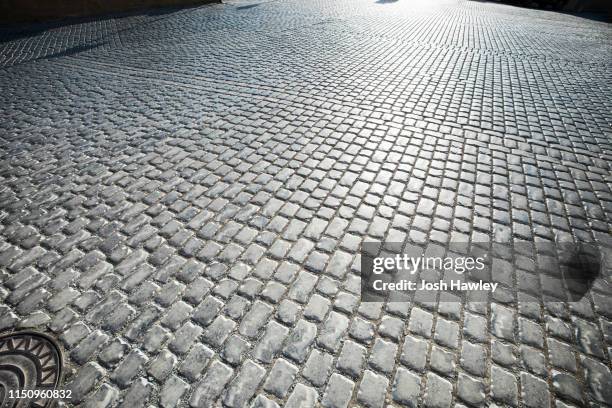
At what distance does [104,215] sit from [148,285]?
1446 mm

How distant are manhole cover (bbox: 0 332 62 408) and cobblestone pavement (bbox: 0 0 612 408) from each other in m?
0.12

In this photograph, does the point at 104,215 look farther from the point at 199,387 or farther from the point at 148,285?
the point at 199,387

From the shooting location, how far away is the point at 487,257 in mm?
3254

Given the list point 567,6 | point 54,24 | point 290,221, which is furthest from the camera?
point 567,6

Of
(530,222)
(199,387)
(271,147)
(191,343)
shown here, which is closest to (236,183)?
(271,147)

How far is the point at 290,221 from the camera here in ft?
12.1

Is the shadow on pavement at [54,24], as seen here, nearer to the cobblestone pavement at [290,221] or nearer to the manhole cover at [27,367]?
the cobblestone pavement at [290,221]

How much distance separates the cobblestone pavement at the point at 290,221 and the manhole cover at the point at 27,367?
12 cm

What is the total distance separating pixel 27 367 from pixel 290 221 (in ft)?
8.63

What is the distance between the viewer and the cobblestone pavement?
237 cm

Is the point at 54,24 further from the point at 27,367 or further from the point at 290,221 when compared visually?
the point at 27,367

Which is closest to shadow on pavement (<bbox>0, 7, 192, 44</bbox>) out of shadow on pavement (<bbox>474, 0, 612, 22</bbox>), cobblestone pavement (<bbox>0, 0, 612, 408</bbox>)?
cobblestone pavement (<bbox>0, 0, 612, 408</bbox>)

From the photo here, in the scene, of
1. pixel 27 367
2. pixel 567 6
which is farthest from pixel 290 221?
pixel 567 6

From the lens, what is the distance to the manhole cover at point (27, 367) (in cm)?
219
